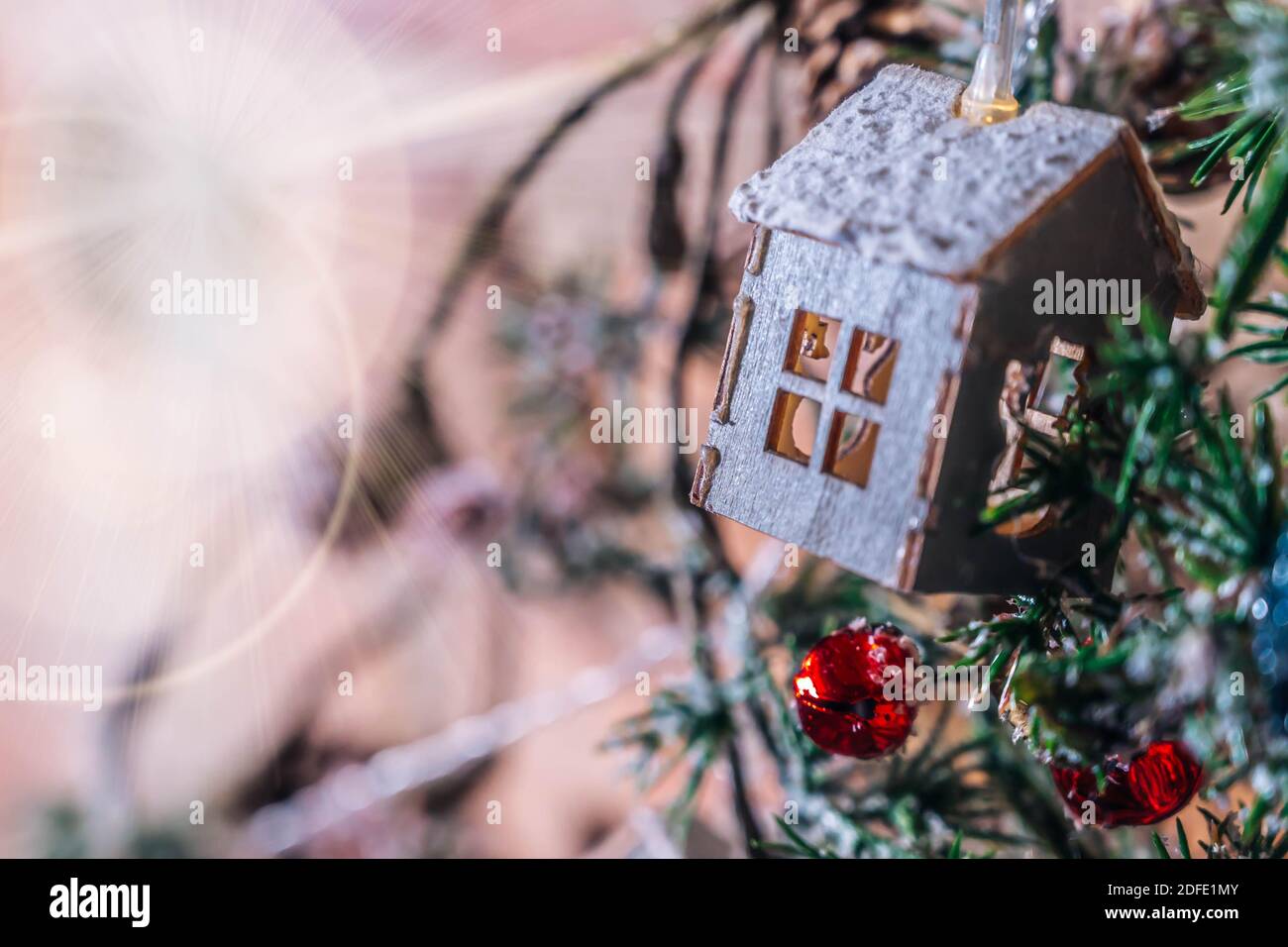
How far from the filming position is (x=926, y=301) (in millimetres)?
428

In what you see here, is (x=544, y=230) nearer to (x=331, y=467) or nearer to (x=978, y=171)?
(x=331, y=467)

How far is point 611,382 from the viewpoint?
102 cm

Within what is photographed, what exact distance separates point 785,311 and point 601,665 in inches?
26.5

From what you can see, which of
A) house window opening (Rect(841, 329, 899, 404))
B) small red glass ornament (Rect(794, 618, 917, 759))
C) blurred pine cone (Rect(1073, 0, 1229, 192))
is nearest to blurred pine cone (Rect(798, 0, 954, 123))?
blurred pine cone (Rect(1073, 0, 1229, 192))

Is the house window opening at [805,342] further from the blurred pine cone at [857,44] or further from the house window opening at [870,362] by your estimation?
the blurred pine cone at [857,44]

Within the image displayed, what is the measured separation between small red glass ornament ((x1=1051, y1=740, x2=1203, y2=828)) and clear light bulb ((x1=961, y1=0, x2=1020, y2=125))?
0.28m

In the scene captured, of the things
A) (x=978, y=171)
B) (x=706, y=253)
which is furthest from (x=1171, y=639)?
(x=706, y=253)

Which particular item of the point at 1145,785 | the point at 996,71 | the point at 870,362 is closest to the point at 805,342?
the point at 870,362

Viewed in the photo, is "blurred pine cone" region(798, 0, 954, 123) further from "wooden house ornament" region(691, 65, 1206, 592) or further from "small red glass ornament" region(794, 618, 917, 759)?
"small red glass ornament" region(794, 618, 917, 759)

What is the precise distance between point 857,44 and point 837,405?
0.39m

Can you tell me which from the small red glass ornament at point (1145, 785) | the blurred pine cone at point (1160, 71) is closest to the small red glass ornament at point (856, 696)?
the small red glass ornament at point (1145, 785)

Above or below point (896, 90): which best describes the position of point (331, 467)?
below

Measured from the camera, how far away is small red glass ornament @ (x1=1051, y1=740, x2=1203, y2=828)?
473mm

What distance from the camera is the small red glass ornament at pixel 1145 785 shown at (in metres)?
0.47
